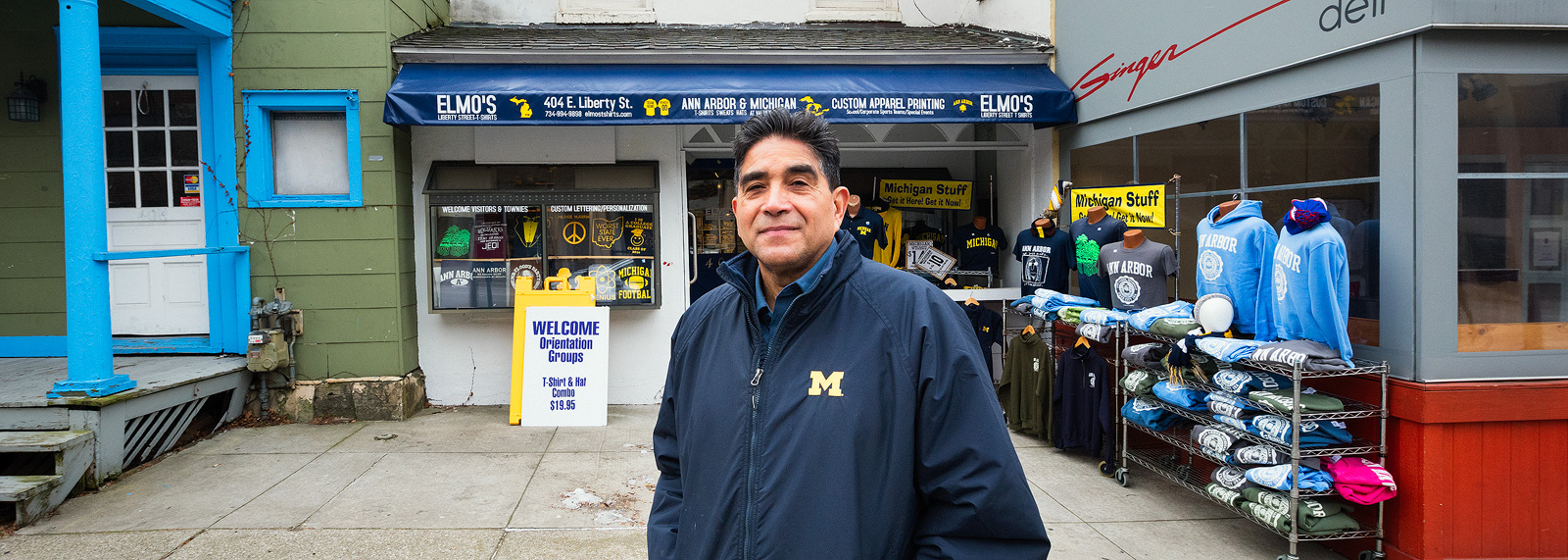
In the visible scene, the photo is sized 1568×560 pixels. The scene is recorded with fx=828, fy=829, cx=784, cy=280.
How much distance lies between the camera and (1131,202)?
21.4 feet

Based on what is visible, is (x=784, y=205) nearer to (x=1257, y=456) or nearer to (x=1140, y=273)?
(x=1257, y=456)

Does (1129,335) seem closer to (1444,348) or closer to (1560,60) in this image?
(1444,348)

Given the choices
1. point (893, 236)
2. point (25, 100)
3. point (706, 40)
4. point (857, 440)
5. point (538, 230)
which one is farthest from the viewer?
→ point (893, 236)

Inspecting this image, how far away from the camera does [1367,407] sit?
437 centimetres

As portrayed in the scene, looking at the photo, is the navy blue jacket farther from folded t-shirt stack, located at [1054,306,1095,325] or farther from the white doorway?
the white doorway

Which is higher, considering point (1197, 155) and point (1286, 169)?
point (1197, 155)

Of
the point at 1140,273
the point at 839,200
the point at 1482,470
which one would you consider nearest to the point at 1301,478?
the point at 1482,470

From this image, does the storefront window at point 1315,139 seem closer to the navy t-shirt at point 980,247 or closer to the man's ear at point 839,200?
the navy t-shirt at point 980,247

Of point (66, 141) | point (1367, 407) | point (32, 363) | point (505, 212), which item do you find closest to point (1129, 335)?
point (1367, 407)

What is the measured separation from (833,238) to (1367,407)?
385 centimetres

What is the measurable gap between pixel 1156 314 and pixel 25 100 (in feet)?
30.4

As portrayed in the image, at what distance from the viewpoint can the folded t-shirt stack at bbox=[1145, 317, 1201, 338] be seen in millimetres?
5043

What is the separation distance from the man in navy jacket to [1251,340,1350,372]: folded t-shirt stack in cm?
308

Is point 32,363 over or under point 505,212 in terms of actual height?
under
